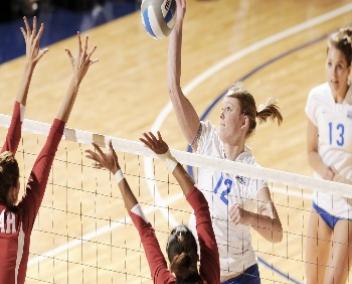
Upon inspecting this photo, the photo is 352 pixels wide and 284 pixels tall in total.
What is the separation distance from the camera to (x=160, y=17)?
7.72m

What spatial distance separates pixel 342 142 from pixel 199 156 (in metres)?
1.48

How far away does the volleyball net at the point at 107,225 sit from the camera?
9211 millimetres

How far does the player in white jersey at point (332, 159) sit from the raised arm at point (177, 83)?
125 cm

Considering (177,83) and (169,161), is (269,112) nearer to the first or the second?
(177,83)

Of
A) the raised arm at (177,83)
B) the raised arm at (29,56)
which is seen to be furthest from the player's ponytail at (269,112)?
the raised arm at (29,56)

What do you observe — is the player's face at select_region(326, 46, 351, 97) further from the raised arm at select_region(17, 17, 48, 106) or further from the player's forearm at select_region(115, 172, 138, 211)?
the player's forearm at select_region(115, 172, 138, 211)

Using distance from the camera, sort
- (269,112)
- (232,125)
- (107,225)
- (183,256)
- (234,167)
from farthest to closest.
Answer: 1. (107,225)
2. (269,112)
3. (232,125)
4. (234,167)
5. (183,256)

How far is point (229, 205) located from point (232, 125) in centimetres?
53

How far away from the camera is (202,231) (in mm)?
5730

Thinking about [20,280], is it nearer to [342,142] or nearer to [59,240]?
[342,142]

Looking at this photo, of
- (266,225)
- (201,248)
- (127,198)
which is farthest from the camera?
(266,225)

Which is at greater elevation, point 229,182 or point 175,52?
point 175,52

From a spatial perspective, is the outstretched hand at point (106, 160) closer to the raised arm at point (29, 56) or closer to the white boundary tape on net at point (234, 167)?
the white boundary tape on net at point (234, 167)

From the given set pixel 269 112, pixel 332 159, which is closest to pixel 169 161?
pixel 269 112
